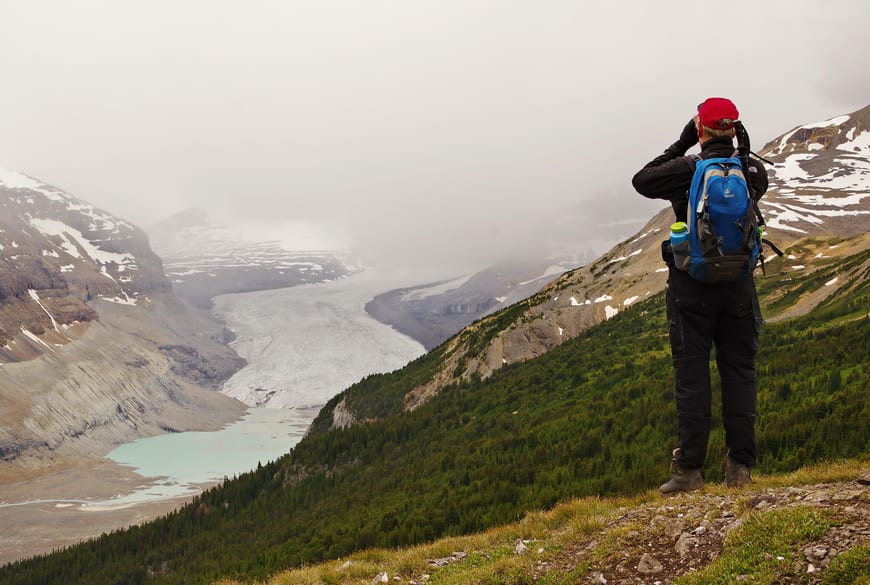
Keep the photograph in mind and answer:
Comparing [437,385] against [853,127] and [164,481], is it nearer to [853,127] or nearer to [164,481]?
[853,127]

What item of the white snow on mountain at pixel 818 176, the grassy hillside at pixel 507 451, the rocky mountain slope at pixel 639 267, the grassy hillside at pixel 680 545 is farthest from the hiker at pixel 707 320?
the white snow on mountain at pixel 818 176

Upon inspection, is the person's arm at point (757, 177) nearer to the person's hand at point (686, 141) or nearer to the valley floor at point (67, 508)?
the person's hand at point (686, 141)

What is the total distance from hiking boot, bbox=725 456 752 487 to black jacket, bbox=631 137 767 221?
12.8ft

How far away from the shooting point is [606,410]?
1276 inches

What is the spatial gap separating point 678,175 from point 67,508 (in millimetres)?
158445

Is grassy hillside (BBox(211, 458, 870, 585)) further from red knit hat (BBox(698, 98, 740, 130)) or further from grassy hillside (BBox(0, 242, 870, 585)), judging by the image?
red knit hat (BBox(698, 98, 740, 130))

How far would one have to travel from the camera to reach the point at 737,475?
30.2ft

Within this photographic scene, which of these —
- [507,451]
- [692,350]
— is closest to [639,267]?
[507,451]

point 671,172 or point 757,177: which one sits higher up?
point 671,172

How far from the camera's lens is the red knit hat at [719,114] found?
28.3 ft

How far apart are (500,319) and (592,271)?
16644mm

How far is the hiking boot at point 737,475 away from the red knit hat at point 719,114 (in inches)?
201

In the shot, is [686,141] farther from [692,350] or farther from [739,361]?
[739,361]

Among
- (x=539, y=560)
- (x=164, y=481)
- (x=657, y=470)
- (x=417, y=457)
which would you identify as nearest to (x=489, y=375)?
(x=417, y=457)
